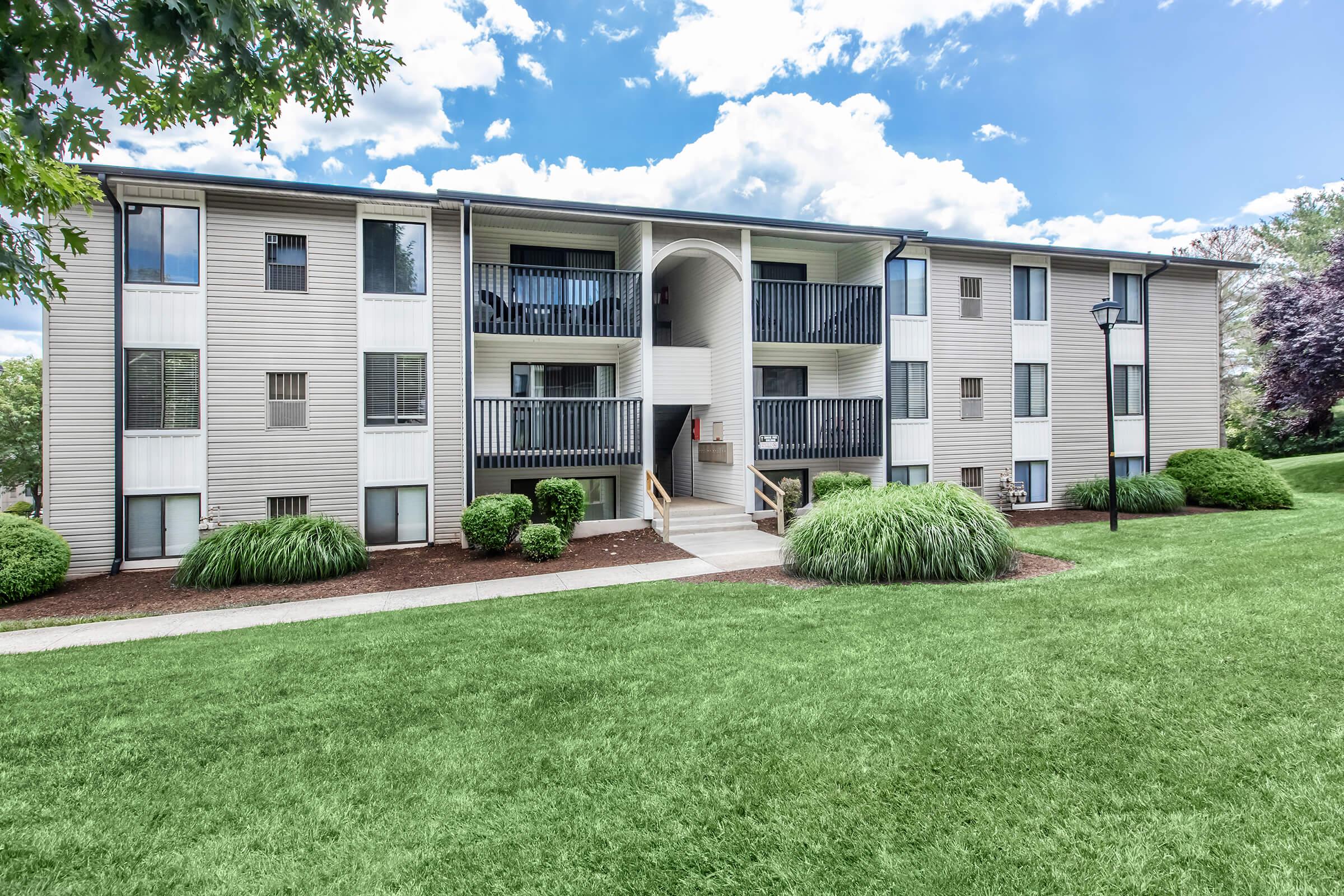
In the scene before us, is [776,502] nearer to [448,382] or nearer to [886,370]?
[886,370]

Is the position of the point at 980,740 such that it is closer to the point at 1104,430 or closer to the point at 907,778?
the point at 907,778

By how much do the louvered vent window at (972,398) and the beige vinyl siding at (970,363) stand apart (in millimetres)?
92

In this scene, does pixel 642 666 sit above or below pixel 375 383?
below

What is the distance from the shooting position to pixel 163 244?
35.3 feet

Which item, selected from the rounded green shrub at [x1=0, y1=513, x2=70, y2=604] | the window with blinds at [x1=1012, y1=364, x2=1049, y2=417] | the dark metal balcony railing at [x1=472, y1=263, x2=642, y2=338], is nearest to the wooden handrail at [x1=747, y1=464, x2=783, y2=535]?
the dark metal balcony railing at [x1=472, y1=263, x2=642, y2=338]

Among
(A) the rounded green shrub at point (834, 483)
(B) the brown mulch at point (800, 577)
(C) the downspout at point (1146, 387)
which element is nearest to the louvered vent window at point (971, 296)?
(C) the downspout at point (1146, 387)

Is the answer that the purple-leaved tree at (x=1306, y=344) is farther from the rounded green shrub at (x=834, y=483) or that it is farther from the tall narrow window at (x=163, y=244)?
the tall narrow window at (x=163, y=244)

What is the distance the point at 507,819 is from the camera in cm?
284

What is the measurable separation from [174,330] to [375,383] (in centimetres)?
336

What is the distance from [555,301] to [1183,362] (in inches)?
672

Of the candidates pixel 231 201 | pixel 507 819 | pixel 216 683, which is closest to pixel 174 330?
pixel 231 201

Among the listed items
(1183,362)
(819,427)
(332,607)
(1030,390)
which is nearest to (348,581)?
(332,607)

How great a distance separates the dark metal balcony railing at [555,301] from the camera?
12273 millimetres

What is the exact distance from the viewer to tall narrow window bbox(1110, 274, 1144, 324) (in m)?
16.2
